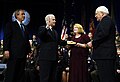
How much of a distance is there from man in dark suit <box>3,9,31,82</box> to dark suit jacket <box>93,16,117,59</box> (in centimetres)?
110

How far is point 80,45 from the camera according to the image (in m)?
5.21

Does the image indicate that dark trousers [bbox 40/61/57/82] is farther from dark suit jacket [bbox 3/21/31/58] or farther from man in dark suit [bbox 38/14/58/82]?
dark suit jacket [bbox 3/21/31/58]

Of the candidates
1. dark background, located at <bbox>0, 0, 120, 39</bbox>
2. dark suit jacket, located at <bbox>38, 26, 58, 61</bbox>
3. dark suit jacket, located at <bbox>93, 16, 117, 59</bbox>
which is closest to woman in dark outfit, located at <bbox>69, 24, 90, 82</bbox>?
dark suit jacket, located at <bbox>38, 26, 58, 61</bbox>

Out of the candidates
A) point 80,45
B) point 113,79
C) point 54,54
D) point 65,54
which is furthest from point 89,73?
point 113,79

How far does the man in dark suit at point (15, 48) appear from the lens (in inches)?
171

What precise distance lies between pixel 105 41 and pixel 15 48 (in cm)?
133

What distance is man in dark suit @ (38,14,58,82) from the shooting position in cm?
478

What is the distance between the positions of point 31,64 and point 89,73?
127cm

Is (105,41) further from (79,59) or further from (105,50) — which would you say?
(79,59)

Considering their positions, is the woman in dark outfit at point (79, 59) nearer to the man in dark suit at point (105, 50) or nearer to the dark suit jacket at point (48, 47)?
the dark suit jacket at point (48, 47)

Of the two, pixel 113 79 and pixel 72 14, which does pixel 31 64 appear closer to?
pixel 113 79

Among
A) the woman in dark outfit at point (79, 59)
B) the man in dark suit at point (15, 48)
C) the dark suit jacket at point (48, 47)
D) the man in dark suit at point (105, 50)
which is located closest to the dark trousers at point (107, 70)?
the man in dark suit at point (105, 50)

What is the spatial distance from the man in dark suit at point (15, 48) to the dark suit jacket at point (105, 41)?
3.62 ft

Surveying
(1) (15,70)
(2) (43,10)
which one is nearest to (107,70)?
(1) (15,70)
